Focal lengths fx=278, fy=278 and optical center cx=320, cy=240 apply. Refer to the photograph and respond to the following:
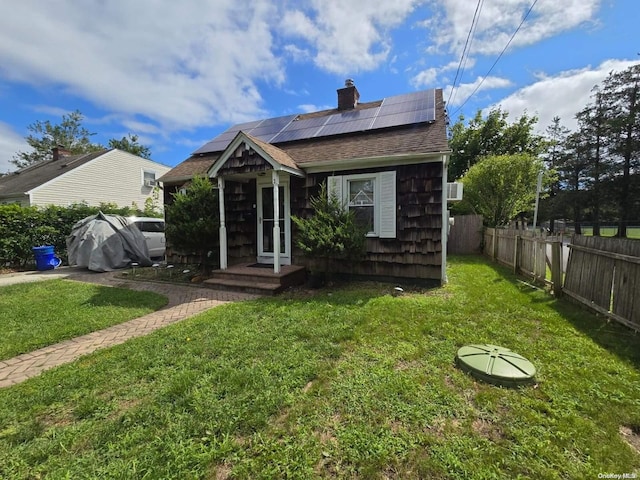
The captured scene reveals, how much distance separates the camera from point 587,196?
28.8m

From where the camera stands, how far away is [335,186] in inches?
274

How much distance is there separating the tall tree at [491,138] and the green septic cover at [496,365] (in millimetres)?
21435

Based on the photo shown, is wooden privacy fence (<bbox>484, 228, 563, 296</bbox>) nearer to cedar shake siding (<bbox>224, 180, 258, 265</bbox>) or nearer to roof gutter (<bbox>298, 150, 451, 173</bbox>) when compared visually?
roof gutter (<bbox>298, 150, 451, 173</bbox>)

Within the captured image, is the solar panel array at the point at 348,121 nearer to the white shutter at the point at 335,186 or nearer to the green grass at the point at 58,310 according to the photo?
the white shutter at the point at 335,186

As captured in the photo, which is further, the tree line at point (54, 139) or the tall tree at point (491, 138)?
the tree line at point (54, 139)

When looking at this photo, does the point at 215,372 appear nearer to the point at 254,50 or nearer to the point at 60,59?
the point at 254,50

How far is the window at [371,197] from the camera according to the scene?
257 inches

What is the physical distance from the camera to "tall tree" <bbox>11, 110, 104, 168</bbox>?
99.0ft

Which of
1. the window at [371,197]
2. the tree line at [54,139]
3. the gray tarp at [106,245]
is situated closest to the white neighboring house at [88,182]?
the gray tarp at [106,245]

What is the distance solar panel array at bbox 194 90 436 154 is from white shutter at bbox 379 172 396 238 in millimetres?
1838

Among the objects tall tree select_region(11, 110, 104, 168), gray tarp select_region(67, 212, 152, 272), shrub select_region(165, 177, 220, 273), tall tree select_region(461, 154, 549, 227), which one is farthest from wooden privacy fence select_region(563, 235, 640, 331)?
tall tree select_region(11, 110, 104, 168)

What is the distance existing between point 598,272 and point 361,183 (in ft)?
15.1

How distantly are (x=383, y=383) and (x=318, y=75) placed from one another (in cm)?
1145

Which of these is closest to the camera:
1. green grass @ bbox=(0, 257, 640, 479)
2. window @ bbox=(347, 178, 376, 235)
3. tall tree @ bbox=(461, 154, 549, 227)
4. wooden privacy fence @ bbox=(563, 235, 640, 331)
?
green grass @ bbox=(0, 257, 640, 479)
